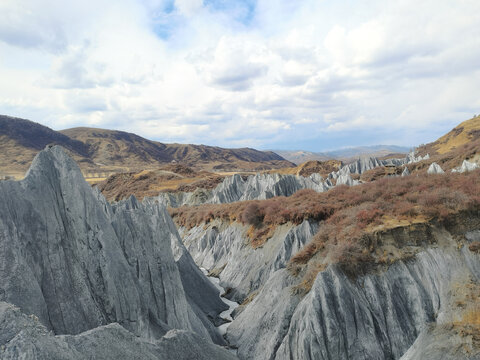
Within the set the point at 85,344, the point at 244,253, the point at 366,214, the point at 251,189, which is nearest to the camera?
the point at 85,344

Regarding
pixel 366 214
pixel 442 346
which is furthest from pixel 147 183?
pixel 442 346

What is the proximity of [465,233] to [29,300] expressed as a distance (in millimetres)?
22615

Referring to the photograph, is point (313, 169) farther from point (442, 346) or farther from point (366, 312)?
point (442, 346)

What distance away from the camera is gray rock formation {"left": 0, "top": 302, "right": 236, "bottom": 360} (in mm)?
6371

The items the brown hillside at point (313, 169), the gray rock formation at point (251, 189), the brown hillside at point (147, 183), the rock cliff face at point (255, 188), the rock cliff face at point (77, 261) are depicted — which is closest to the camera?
the rock cliff face at point (77, 261)

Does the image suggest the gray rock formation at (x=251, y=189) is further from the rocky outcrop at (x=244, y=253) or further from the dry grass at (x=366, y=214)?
the dry grass at (x=366, y=214)

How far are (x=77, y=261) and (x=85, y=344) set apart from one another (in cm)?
544

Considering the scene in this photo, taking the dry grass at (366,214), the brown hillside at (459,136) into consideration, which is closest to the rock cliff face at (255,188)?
the dry grass at (366,214)

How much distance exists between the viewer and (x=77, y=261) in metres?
12.9

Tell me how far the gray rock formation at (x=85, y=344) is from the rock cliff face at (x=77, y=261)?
0.48m

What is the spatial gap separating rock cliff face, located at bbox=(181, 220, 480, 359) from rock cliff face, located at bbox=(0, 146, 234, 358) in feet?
14.6

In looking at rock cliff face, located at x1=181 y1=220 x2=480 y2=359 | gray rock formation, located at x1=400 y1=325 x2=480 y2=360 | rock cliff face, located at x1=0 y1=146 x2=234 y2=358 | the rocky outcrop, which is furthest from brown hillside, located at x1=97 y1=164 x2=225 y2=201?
gray rock formation, located at x1=400 y1=325 x2=480 y2=360

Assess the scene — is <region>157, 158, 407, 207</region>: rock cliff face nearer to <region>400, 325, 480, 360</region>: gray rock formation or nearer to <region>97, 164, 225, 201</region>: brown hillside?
<region>97, 164, 225, 201</region>: brown hillside

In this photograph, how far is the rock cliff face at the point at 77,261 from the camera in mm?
10883
